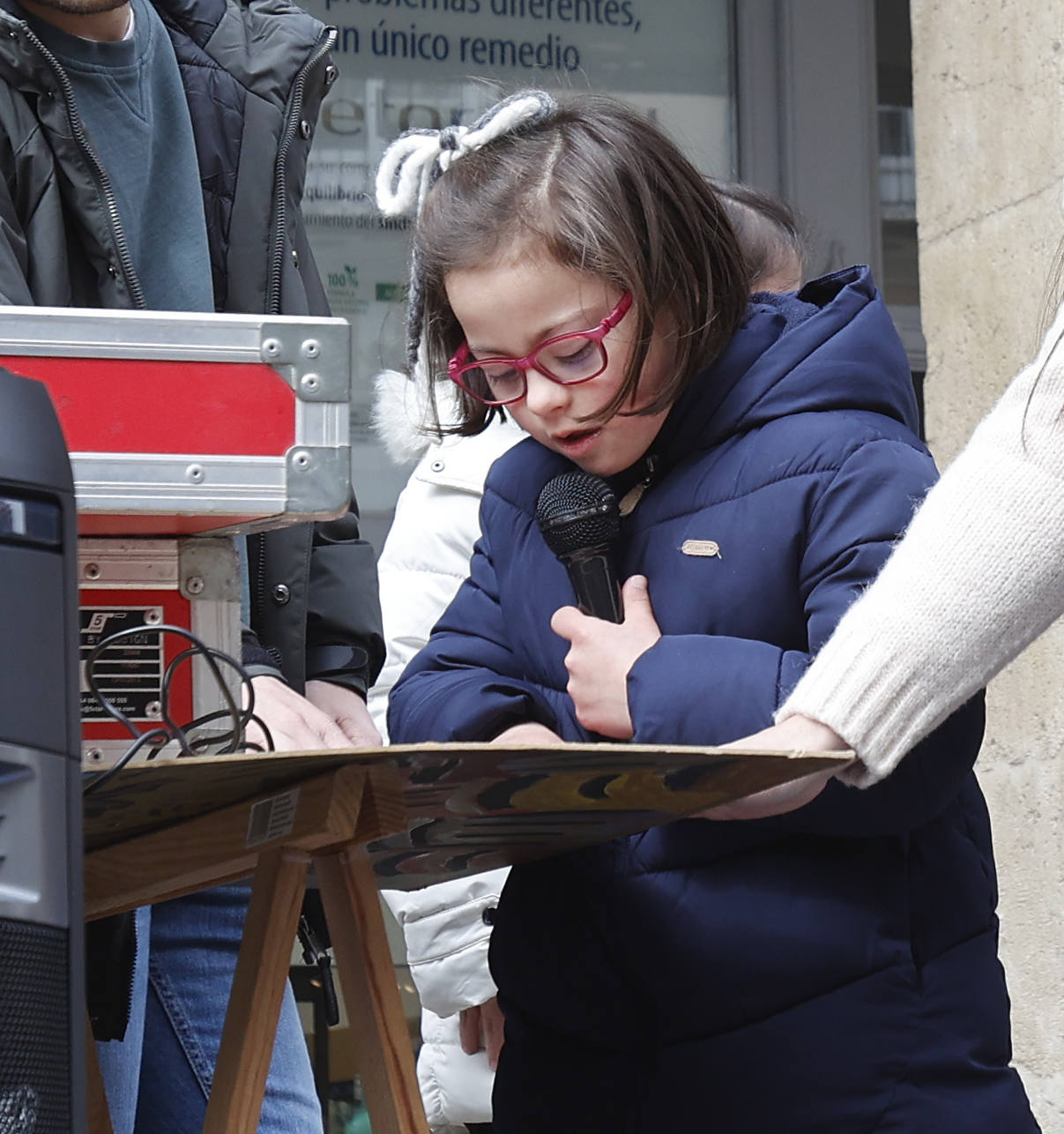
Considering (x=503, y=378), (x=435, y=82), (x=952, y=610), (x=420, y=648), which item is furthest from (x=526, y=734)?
(x=435, y=82)

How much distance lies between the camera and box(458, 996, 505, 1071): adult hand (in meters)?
2.33

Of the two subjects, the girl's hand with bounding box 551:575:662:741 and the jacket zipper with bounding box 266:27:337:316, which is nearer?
the girl's hand with bounding box 551:575:662:741

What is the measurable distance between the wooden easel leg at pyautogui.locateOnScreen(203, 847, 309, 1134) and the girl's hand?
0.35 meters

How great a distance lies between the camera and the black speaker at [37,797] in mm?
820

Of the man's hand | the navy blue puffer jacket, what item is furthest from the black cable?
the navy blue puffer jacket

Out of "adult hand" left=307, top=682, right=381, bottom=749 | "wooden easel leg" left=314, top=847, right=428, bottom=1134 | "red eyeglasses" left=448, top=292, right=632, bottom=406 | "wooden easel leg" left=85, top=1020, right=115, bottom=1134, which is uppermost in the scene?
"red eyeglasses" left=448, top=292, right=632, bottom=406

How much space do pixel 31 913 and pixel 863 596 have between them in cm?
66

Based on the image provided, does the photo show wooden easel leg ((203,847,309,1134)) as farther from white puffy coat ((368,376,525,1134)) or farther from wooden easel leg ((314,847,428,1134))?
white puffy coat ((368,376,525,1134))

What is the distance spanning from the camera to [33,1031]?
82cm

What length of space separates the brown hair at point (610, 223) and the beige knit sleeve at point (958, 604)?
0.40m

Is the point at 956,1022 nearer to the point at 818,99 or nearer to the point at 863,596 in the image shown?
the point at 863,596

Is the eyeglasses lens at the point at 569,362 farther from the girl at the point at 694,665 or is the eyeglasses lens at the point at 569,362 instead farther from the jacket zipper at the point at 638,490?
the jacket zipper at the point at 638,490

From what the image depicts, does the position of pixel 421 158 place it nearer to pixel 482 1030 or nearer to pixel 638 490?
pixel 638 490

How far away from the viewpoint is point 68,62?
5.65 feet
